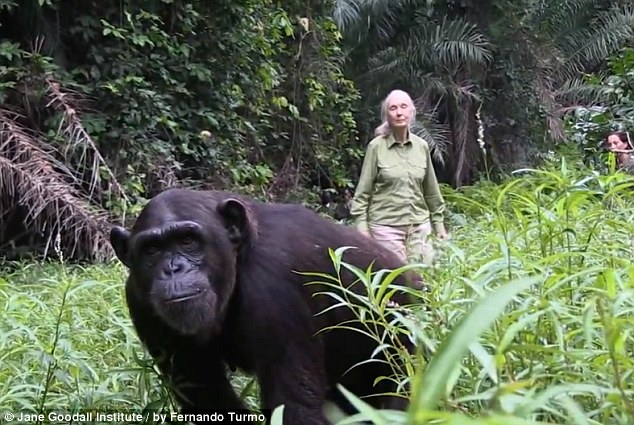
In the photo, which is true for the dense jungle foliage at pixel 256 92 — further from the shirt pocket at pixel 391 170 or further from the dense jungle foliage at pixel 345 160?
the shirt pocket at pixel 391 170

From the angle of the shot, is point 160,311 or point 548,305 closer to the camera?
point 548,305

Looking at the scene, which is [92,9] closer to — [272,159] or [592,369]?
[272,159]

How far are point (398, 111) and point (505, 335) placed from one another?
575 cm

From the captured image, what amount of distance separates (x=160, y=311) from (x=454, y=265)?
3.45ft

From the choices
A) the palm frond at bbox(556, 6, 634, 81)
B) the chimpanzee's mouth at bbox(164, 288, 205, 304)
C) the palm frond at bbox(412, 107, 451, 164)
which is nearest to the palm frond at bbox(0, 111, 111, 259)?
the chimpanzee's mouth at bbox(164, 288, 205, 304)

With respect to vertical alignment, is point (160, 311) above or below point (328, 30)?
below

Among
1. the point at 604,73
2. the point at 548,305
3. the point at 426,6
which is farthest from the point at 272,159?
the point at 548,305

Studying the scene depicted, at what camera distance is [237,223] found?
3.37 m

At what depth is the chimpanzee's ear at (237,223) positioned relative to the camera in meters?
3.36

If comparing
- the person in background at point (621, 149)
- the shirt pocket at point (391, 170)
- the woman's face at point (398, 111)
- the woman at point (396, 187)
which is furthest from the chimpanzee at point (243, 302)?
the person in background at point (621, 149)

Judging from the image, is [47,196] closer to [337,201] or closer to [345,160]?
[337,201]

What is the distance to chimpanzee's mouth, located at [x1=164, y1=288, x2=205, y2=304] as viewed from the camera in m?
3.14

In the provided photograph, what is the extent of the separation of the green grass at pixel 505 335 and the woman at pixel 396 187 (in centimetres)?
209

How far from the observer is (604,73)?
20.4 metres
